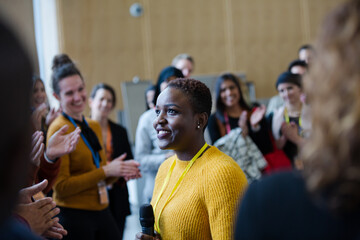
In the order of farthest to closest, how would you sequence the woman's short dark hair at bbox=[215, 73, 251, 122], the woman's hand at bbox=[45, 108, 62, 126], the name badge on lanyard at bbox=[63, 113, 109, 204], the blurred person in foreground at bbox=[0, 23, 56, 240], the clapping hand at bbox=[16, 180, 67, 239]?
A: the woman's short dark hair at bbox=[215, 73, 251, 122] → the woman's hand at bbox=[45, 108, 62, 126] → the name badge on lanyard at bbox=[63, 113, 109, 204] → the clapping hand at bbox=[16, 180, 67, 239] → the blurred person in foreground at bbox=[0, 23, 56, 240]

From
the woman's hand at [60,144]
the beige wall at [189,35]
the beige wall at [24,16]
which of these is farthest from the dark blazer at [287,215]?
the beige wall at [189,35]

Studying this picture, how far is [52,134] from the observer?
8.77 ft

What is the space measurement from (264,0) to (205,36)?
5.26ft

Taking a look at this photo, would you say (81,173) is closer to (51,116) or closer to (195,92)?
(51,116)

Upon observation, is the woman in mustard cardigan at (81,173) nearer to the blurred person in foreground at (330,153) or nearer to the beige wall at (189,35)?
the blurred person in foreground at (330,153)

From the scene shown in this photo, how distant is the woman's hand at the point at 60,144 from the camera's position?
2.41 metres

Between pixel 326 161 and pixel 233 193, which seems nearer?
pixel 326 161

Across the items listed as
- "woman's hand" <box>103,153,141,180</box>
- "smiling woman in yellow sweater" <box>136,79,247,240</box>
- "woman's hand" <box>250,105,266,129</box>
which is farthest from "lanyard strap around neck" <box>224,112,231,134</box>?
"smiling woman in yellow sweater" <box>136,79,247,240</box>

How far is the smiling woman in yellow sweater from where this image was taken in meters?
1.70

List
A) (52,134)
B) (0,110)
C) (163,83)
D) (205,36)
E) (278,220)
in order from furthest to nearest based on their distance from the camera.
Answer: (205,36)
(163,83)
(52,134)
(278,220)
(0,110)

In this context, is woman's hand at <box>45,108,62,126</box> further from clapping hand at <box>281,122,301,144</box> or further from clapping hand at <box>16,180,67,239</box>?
clapping hand at <box>281,122,301,144</box>

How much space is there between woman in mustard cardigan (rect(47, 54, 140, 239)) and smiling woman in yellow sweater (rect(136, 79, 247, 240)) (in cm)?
71

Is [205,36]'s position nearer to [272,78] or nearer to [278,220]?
[272,78]

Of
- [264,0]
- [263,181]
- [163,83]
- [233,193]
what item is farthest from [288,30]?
[263,181]
